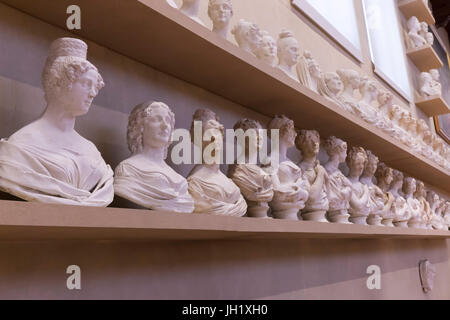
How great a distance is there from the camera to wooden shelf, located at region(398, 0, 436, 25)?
16.4 feet

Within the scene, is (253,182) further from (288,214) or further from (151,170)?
(151,170)

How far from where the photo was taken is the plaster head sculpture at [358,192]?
7.42 ft

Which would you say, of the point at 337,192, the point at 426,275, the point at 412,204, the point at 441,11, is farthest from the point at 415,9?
the point at 337,192

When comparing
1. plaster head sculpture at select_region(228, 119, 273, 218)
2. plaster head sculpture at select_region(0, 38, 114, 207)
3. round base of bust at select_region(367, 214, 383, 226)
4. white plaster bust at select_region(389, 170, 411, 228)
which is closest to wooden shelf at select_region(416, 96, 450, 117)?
white plaster bust at select_region(389, 170, 411, 228)

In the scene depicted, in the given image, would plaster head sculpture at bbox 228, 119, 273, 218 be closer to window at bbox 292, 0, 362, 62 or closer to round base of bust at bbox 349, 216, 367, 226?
round base of bust at bbox 349, 216, 367, 226

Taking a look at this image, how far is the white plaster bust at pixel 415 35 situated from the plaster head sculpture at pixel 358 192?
304cm

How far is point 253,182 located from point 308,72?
0.93 m

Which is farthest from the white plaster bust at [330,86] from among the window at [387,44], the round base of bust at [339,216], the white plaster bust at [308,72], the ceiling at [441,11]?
the ceiling at [441,11]

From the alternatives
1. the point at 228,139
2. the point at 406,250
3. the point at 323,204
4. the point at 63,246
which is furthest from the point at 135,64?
the point at 406,250

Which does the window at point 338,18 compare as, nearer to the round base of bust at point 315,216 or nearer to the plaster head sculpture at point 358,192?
the plaster head sculpture at point 358,192
